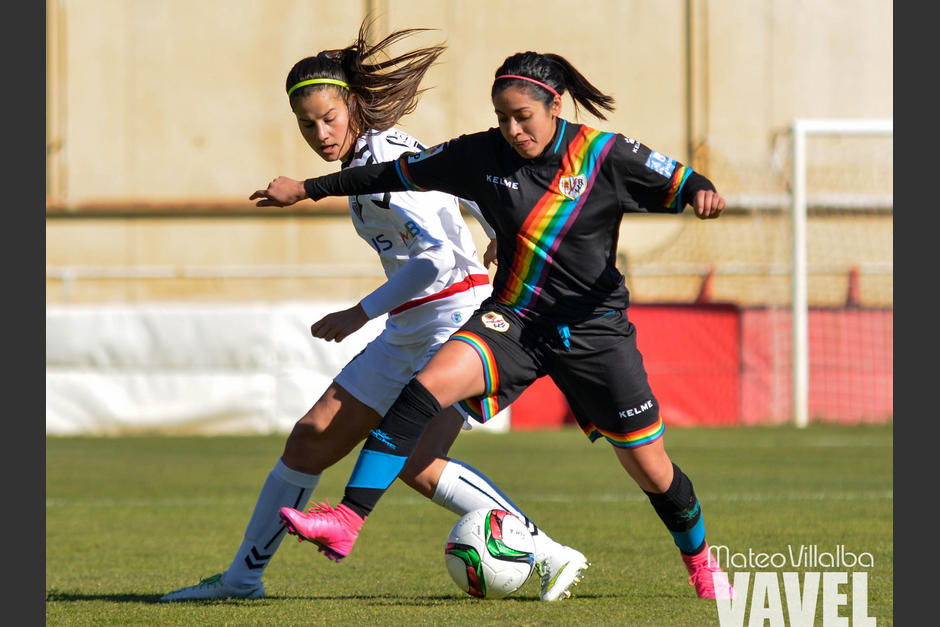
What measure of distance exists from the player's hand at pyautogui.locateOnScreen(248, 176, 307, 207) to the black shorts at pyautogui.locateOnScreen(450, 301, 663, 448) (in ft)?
2.48

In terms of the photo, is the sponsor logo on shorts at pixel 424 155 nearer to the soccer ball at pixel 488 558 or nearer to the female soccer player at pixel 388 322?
the female soccer player at pixel 388 322

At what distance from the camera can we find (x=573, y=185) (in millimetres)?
4477

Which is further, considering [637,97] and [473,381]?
[637,97]

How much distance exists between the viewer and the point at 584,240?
14.8 ft

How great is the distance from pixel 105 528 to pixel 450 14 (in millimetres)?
15269

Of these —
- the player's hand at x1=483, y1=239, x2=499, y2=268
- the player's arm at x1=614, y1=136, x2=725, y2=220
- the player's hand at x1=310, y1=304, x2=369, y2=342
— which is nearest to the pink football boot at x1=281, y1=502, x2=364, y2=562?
the player's hand at x1=310, y1=304, x2=369, y2=342

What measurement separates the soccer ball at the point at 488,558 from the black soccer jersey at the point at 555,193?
0.83 meters

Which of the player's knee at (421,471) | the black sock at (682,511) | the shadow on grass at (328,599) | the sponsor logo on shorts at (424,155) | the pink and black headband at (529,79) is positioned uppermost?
the pink and black headband at (529,79)

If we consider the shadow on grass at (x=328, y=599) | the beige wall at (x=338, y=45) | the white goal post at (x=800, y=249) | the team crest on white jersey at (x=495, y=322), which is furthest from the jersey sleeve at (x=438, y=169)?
the beige wall at (x=338, y=45)

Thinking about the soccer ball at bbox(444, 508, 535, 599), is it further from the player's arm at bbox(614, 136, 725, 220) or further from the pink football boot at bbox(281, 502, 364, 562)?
the player's arm at bbox(614, 136, 725, 220)

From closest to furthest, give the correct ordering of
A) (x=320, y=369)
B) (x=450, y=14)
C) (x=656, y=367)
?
(x=320, y=369) → (x=656, y=367) → (x=450, y=14)

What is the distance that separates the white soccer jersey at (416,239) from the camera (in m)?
4.87

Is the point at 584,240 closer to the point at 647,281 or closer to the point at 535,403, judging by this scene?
the point at 535,403

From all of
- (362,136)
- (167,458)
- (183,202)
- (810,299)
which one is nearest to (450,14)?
(183,202)
